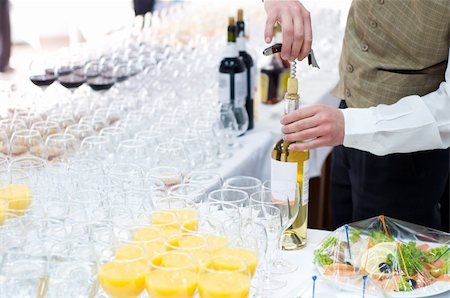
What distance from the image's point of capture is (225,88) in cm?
263

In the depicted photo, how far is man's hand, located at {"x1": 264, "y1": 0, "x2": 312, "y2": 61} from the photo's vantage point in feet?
6.04

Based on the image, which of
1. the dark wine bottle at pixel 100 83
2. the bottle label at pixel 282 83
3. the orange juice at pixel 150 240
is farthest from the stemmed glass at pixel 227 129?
the orange juice at pixel 150 240

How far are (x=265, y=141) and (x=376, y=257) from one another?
1253 mm

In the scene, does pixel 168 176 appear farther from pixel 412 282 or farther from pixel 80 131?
pixel 412 282

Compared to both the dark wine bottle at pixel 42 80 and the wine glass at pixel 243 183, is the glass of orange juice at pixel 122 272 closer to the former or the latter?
the wine glass at pixel 243 183

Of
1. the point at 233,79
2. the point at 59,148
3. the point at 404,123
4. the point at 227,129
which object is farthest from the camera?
the point at 233,79

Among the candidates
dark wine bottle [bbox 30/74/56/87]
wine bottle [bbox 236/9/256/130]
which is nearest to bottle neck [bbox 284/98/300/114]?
wine bottle [bbox 236/9/256/130]

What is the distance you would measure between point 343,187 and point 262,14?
2.12 metres

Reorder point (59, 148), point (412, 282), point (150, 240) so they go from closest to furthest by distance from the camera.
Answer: point (150, 240) → point (412, 282) → point (59, 148)

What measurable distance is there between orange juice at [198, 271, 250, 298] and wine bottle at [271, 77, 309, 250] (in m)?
0.45

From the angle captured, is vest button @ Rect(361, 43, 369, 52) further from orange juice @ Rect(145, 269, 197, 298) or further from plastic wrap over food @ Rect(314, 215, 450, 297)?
orange juice @ Rect(145, 269, 197, 298)

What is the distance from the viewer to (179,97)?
285 cm

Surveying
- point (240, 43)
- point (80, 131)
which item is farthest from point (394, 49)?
point (80, 131)

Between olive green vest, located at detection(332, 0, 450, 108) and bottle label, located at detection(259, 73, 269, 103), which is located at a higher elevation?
olive green vest, located at detection(332, 0, 450, 108)
